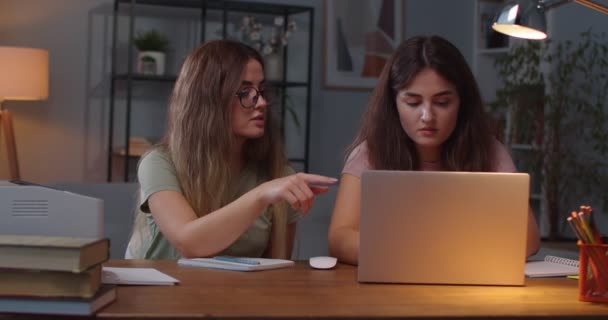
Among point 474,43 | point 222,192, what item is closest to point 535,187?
point 474,43

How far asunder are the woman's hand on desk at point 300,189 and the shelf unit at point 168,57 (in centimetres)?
332

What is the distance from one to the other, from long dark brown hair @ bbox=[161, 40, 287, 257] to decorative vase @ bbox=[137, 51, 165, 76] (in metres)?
2.94

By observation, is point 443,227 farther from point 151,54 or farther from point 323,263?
point 151,54

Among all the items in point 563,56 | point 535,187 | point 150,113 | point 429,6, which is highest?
point 429,6

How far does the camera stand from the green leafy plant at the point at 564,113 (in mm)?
4719

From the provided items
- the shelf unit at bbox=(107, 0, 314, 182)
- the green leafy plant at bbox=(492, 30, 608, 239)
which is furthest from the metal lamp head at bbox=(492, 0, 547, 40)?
the shelf unit at bbox=(107, 0, 314, 182)

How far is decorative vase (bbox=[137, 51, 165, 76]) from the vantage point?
5.11 metres

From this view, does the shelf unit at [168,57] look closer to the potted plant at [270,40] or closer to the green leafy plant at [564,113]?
the potted plant at [270,40]

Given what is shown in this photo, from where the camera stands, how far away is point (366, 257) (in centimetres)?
167

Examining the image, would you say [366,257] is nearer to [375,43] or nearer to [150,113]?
[150,113]

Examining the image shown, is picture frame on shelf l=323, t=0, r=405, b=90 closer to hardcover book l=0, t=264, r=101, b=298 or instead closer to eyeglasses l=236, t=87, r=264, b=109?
eyeglasses l=236, t=87, r=264, b=109

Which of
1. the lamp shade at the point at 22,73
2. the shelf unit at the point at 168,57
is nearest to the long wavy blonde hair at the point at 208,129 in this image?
the lamp shade at the point at 22,73

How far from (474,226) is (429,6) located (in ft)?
15.2

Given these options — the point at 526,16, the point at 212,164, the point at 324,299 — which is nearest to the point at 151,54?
the point at 212,164
